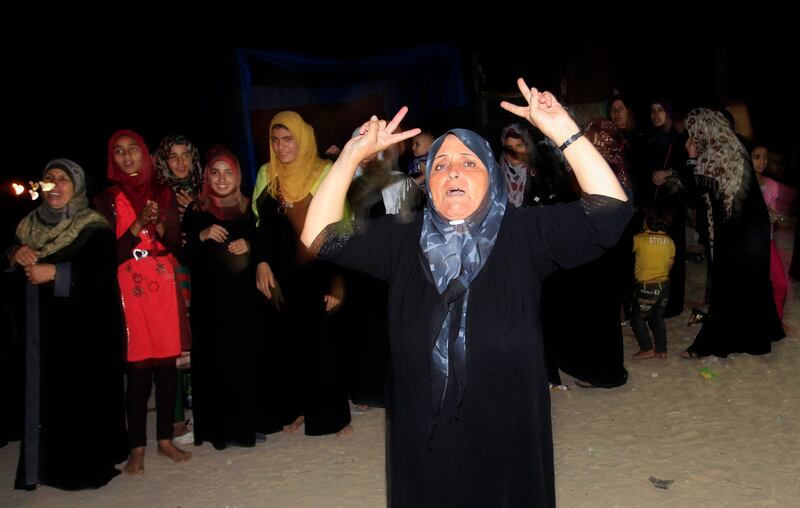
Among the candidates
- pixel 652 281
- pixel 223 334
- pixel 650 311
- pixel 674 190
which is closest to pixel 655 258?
pixel 652 281

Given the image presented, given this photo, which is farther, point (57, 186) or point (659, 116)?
point (659, 116)

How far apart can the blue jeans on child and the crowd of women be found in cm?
18

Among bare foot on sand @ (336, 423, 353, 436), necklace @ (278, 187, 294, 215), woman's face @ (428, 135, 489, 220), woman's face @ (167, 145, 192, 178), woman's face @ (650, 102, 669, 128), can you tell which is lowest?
bare foot on sand @ (336, 423, 353, 436)

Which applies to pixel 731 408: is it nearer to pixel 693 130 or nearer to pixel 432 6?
pixel 693 130

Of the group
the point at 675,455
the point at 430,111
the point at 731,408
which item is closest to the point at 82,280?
the point at 675,455

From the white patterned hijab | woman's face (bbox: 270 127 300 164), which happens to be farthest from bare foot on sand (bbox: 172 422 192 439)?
the white patterned hijab

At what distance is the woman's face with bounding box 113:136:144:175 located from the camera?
473 centimetres

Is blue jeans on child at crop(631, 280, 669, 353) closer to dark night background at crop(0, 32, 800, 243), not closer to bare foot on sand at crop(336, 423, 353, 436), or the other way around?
bare foot on sand at crop(336, 423, 353, 436)

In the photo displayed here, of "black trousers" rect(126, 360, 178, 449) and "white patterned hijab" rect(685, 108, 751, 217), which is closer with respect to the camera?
"black trousers" rect(126, 360, 178, 449)

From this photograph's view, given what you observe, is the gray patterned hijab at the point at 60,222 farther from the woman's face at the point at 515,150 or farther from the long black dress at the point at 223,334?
the woman's face at the point at 515,150

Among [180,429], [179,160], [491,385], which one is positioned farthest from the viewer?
[180,429]

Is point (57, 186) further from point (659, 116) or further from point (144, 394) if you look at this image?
point (659, 116)

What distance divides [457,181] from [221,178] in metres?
2.65

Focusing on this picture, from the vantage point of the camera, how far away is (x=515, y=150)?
556 centimetres
